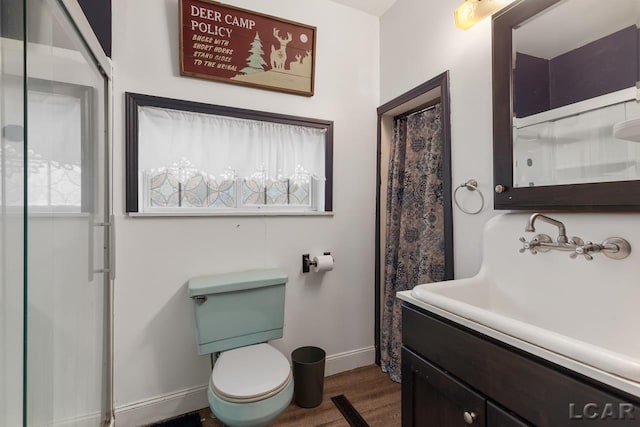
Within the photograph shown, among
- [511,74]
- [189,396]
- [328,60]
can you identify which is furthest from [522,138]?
[189,396]

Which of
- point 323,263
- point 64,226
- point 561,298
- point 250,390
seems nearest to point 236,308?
point 250,390

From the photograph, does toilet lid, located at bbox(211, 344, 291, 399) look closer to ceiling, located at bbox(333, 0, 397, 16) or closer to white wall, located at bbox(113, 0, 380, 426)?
white wall, located at bbox(113, 0, 380, 426)

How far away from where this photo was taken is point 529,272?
3.77ft

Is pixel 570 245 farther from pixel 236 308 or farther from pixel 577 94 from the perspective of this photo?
pixel 236 308

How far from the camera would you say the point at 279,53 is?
1874 millimetres

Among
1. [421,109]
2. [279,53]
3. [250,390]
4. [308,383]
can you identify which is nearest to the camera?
[250,390]

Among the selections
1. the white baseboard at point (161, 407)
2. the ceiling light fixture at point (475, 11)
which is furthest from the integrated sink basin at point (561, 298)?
the white baseboard at point (161, 407)

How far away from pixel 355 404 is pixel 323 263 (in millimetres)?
843

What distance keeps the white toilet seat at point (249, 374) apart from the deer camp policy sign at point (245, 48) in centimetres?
154

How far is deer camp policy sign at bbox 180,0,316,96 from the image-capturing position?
1661 mm

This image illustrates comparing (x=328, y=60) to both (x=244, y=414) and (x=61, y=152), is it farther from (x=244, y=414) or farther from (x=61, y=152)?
(x=244, y=414)

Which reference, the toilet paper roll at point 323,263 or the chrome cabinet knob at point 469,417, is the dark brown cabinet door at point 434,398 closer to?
the chrome cabinet knob at point 469,417

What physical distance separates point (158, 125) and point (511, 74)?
175 cm

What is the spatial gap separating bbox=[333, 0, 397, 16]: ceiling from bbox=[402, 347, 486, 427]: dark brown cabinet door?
216 cm
